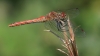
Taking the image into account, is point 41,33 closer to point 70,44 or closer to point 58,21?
point 58,21

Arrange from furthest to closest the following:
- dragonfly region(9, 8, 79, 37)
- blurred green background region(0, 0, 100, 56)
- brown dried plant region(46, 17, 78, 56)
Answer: blurred green background region(0, 0, 100, 56)
dragonfly region(9, 8, 79, 37)
brown dried plant region(46, 17, 78, 56)

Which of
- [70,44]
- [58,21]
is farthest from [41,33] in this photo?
[70,44]

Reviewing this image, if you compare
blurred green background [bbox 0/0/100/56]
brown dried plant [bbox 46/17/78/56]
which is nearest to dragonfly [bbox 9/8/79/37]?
brown dried plant [bbox 46/17/78/56]

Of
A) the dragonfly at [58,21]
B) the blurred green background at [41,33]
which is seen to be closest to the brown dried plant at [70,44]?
the dragonfly at [58,21]

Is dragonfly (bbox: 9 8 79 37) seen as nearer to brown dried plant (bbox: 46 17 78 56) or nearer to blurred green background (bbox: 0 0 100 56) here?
brown dried plant (bbox: 46 17 78 56)

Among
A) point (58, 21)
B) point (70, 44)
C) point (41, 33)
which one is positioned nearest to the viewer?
point (70, 44)

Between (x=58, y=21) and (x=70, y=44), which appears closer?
(x=70, y=44)

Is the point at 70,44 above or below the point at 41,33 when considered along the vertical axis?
below

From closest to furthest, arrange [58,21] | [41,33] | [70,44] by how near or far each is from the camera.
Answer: [70,44] → [58,21] → [41,33]

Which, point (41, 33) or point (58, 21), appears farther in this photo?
point (41, 33)

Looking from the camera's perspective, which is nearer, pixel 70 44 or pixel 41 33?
pixel 70 44
